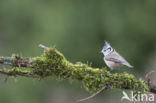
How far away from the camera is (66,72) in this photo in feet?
14.0

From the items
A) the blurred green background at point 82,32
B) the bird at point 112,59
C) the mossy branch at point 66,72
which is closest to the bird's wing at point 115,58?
the bird at point 112,59

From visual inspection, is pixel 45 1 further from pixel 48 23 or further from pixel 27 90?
pixel 27 90

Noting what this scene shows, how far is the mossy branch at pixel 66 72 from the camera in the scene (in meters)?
4.19

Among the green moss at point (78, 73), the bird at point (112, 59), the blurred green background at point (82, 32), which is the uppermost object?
the blurred green background at point (82, 32)

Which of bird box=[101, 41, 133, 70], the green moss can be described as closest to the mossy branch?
the green moss

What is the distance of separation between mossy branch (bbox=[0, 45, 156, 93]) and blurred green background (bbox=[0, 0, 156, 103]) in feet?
16.7

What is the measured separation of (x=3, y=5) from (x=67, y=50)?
3.15 meters

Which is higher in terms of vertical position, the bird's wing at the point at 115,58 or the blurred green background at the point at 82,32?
the blurred green background at the point at 82,32

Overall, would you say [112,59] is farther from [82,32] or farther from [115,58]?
[82,32]

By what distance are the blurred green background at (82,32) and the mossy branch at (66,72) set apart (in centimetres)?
509

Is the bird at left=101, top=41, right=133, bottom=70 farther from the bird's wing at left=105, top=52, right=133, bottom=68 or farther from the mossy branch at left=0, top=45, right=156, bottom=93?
the mossy branch at left=0, top=45, right=156, bottom=93

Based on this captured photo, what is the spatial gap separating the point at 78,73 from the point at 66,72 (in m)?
0.15

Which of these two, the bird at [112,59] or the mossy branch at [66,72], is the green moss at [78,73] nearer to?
the mossy branch at [66,72]

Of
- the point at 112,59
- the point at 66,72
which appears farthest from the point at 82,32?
the point at 66,72
